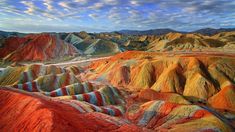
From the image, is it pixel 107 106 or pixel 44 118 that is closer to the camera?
pixel 44 118

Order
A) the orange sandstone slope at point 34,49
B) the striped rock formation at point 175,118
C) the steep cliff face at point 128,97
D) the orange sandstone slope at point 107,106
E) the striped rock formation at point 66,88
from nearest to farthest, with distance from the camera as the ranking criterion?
the orange sandstone slope at point 107,106 → the steep cliff face at point 128,97 → the striped rock formation at point 175,118 → the striped rock formation at point 66,88 → the orange sandstone slope at point 34,49

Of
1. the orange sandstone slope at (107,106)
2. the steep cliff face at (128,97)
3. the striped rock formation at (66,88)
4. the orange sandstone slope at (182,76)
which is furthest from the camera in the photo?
the orange sandstone slope at (182,76)

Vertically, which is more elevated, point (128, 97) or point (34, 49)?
point (128, 97)

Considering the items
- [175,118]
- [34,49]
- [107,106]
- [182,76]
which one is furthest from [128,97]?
[34,49]

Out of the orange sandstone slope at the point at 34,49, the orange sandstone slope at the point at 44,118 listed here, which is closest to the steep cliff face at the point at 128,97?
the orange sandstone slope at the point at 44,118

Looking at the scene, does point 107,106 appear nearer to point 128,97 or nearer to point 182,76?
point 128,97

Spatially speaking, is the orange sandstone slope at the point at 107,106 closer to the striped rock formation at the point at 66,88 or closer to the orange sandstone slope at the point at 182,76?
the striped rock formation at the point at 66,88

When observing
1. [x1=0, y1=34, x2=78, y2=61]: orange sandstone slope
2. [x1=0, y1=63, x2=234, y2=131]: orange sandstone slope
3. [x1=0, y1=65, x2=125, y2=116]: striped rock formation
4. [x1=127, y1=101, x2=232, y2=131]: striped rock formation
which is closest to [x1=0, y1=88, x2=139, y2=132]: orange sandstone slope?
[x1=0, y1=63, x2=234, y2=131]: orange sandstone slope

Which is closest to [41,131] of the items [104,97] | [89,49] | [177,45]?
[104,97]
